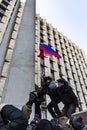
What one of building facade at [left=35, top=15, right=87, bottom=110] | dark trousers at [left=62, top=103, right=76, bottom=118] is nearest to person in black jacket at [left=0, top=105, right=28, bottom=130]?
dark trousers at [left=62, top=103, right=76, bottom=118]

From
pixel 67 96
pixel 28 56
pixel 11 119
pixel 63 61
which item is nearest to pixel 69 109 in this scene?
pixel 67 96

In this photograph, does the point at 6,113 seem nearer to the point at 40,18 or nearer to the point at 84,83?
the point at 84,83

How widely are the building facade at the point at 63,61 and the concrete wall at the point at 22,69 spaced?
11.6 m

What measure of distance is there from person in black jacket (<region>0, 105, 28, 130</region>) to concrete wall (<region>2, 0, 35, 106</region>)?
15.3 ft

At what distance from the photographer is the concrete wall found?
25.8ft

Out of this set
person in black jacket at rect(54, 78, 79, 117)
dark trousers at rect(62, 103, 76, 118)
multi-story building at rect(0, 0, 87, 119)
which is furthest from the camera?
multi-story building at rect(0, 0, 87, 119)

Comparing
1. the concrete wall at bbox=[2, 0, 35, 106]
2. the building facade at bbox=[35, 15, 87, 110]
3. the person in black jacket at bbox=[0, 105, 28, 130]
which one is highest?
the person in black jacket at bbox=[0, 105, 28, 130]

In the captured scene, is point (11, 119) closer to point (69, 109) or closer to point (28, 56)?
point (69, 109)

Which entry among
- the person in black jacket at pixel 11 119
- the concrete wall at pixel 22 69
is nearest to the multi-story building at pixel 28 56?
the concrete wall at pixel 22 69

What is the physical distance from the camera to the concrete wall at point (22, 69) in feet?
25.8

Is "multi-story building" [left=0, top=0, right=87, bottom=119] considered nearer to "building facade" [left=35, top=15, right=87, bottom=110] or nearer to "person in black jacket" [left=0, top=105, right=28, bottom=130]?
"building facade" [left=35, top=15, right=87, bottom=110]

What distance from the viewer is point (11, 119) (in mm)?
2910

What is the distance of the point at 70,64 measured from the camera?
3206 centimetres

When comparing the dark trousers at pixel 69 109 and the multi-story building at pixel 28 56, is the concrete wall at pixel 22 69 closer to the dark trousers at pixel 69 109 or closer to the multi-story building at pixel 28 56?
the multi-story building at pixel 28 56
